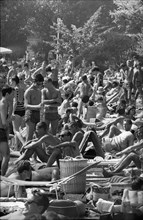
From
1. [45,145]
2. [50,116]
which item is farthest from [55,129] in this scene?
[45,145]

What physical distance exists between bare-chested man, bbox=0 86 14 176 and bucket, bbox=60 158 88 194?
3.09ft

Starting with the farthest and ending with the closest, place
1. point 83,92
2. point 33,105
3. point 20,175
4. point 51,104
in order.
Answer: point 83,92 → point 51,104 → point 33,105 → point 20,175

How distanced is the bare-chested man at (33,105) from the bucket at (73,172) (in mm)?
3983

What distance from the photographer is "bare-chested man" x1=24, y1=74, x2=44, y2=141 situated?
687 inches

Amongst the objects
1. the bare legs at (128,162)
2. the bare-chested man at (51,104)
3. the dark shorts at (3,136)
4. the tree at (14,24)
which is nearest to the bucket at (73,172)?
the bare legs at (128,162)

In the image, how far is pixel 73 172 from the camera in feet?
43.5

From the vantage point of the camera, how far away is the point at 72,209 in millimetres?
10539

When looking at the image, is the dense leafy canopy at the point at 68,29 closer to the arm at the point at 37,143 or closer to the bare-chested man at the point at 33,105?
the bare-chested man at the point at 33,105

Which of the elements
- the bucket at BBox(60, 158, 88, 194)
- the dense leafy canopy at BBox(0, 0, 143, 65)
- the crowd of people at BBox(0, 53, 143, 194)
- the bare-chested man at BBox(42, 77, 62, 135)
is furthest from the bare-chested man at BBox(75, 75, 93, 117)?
the dense leafy canopy at BBox(0, 0, 143, 65)

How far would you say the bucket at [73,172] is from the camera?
1299 centimetres

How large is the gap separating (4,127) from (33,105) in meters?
3.24

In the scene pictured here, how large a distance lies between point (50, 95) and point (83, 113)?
6.34 meters

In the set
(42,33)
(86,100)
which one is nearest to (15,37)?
(42,33)

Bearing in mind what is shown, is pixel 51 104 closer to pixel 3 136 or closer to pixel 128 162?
pixel 3 136
